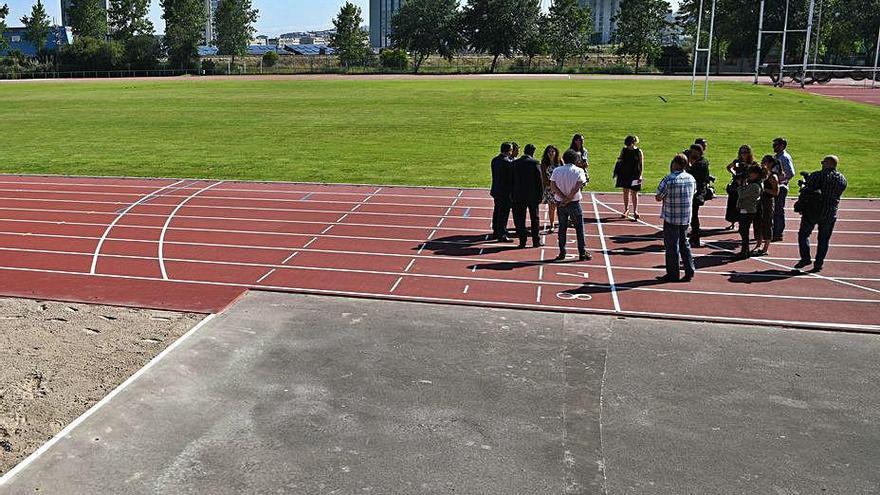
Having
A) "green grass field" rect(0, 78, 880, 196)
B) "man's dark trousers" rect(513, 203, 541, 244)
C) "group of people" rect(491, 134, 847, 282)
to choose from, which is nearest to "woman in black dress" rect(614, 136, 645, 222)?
"group of people" rect(491, 134, 847, 282)

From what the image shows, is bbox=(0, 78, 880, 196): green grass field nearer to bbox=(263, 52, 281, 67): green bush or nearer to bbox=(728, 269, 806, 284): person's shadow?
bbox=(728, 269, 806, 284): person's shadow

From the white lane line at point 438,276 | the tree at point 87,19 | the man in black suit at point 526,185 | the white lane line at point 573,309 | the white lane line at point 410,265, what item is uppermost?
the tree at point 87,19

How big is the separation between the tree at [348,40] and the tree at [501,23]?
1361 cm

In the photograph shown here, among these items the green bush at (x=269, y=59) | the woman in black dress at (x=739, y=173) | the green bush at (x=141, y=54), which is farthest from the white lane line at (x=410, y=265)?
the green bush at (x=269, y=59)

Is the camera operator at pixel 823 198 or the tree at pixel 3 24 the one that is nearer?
the camera operator at pixel 823 198

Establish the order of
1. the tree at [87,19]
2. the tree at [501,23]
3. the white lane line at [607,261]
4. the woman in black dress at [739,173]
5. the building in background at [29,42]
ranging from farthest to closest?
1. the building in background at [29,42]
2. the tree at [87,19]
3. the tree at [501,23]
4. the woman in black dress at [739,173]
5. the white lane line at [607,261]

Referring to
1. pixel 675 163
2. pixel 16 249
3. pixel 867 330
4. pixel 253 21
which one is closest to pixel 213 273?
pixel 16 249

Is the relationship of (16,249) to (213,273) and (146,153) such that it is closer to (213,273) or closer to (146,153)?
(213,273)

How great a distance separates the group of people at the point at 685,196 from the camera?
10969 millimetres

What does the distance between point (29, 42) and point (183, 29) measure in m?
23.9

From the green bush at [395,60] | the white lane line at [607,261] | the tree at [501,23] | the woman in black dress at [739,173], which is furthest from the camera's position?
the tree at [501,23]

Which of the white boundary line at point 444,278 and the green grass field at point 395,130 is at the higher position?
the green grass field at point 395,130

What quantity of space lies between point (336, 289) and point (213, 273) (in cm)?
214

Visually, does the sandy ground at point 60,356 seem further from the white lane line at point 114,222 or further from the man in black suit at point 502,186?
the man in black suit at point 502,186
